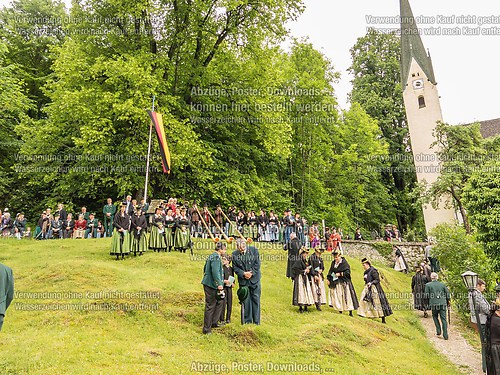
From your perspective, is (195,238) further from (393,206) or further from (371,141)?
(393,206)

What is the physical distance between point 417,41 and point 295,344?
40046 mm

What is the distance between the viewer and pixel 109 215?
17906mm

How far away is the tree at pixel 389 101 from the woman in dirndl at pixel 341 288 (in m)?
24.0

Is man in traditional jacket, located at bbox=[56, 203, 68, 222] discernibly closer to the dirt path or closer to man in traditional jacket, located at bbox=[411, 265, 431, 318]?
man in traditional jacket, located at bbox=[411, 265, 431, 318]

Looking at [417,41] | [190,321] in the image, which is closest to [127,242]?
[190,321]

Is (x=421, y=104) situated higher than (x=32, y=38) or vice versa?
(x=32, y=38)

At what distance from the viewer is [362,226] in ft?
115

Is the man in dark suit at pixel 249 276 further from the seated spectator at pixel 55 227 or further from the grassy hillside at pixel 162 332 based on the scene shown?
the seated spectator at pixel 55 227

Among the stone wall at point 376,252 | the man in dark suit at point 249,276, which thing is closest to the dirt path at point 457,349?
the man in dark suit at point 249,276

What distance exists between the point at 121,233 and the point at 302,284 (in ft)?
21.1

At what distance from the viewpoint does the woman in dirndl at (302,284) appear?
39.7ft

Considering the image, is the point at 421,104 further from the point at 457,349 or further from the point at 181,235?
the point at 457,349

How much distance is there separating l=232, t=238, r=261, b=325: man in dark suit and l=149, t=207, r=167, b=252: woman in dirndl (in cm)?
572

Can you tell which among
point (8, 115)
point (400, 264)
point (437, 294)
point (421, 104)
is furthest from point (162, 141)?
point (421, 104)
